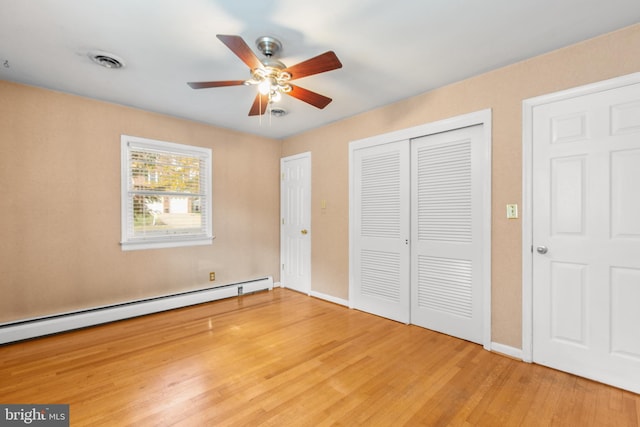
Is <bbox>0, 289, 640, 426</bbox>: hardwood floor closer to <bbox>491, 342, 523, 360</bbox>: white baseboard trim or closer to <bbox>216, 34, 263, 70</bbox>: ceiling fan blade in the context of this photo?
<bbox>491, 342, 523, 360</bbox>: white baseboard trim

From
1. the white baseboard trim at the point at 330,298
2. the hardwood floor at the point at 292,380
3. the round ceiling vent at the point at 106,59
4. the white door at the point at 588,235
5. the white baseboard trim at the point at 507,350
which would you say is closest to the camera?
the hardwood floor at the point at 292,380

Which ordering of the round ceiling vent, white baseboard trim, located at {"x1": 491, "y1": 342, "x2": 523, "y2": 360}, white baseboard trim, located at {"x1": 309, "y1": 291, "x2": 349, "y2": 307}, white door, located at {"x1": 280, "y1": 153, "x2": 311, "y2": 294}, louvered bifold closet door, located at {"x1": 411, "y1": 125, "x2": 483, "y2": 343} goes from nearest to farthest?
the round ceiling vent
white baseboard trim, located at {"x1": 491, "y1": 342, "x2": 523, "y2": 360}
louvered bifold closet door, located at {"x1": 411, "y1": 125, "x2": 483, "y2": 343}
white baseboard trim, located at {"x1": 309, "y1": 291, "x2": 349, "y2": 307}
white door, located at {"x1": 280, "y1": 153, "x2": 311, "y2": 294}

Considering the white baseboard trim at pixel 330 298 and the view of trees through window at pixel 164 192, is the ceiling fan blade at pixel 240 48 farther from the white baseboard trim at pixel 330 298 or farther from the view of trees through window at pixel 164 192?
the white baseboard trim at pixel 330 298

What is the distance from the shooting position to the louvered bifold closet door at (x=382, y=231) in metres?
3.29

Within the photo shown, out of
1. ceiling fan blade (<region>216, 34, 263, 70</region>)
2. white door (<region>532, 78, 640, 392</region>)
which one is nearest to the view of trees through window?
ceiling fan blade (<region>216, 34, 263, 70</region>)

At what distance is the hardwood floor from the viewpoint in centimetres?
177

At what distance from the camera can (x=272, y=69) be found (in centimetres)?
212

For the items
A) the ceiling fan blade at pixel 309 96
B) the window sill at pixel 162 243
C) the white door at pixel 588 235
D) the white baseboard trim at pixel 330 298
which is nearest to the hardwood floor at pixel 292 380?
the white door at pixel 588 235

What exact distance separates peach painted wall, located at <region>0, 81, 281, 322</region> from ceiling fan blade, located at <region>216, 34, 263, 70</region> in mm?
2370

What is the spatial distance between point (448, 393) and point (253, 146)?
13.1 feet

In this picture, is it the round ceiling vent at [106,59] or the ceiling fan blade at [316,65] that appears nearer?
the ceiling fan blade at [316,65]

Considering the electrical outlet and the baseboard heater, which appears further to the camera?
the baseboard heater

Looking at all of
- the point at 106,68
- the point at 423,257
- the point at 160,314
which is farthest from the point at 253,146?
the point at 423,257

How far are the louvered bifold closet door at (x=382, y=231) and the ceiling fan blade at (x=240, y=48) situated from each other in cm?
193
